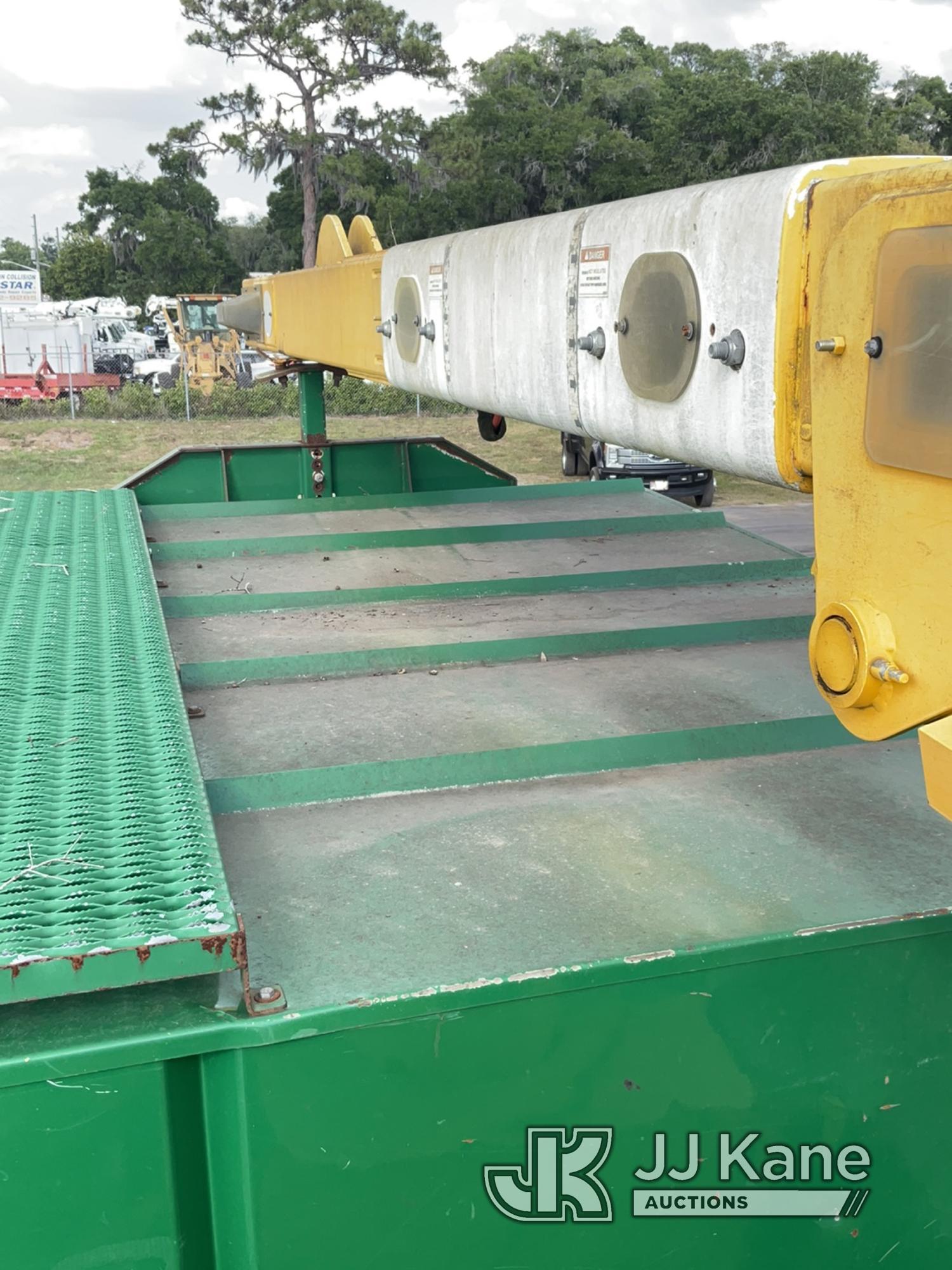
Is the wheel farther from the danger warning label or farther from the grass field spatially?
the grass field

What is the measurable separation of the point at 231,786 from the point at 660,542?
324cm

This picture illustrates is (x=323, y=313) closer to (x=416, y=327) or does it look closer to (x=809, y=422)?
(x=416, y=327)

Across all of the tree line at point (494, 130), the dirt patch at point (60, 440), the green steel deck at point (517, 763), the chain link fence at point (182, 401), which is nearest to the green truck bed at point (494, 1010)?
the green steel deck at point (517, 763)

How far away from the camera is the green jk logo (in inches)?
80.2

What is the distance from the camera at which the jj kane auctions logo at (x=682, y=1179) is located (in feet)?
6.72

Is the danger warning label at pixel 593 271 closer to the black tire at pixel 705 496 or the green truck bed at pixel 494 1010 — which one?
the green truck bed at pixel 494 1010

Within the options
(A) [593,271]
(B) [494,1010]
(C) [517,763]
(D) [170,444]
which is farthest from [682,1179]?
(D) [170,444]

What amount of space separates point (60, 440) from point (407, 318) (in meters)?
17.9

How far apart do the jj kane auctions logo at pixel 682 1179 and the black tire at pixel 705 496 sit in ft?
44.7

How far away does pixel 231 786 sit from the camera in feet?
9.14

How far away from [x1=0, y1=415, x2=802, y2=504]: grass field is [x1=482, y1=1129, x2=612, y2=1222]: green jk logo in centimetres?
1530

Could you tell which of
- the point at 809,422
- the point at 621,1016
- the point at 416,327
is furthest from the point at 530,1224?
the point at 416,327

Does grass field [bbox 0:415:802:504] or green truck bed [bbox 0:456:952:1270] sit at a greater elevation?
grass field [bbox 0:415:802:504]

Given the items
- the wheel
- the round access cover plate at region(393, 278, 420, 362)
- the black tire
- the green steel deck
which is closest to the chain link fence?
the black tire
